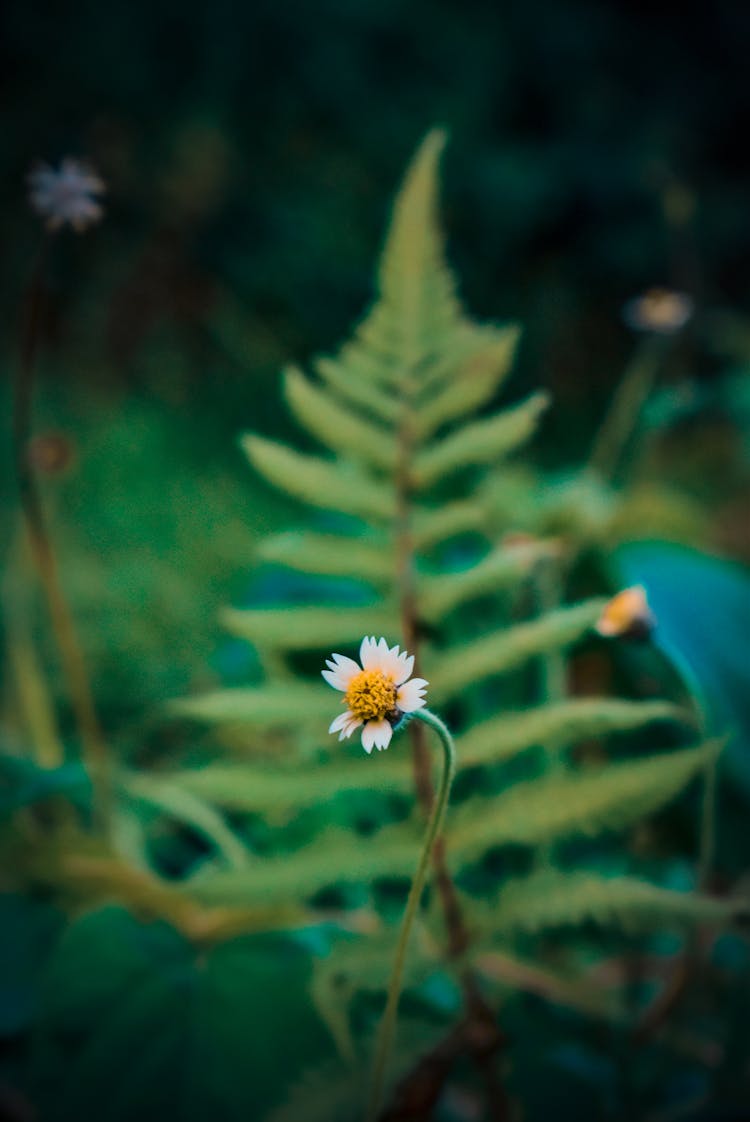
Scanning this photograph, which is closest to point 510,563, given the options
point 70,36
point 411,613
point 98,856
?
point 411,613

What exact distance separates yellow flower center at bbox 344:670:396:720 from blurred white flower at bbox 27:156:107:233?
0.25m

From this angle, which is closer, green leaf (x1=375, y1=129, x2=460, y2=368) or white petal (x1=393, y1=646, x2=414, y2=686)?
white petal (x1=393, y1=646, x2=414, y2=686)

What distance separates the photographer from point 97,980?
14.7 inches

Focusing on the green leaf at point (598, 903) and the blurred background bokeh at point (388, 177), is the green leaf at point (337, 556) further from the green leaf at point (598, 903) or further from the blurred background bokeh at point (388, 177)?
the blurred background bokeh at point (388, 177)

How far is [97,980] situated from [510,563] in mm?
258

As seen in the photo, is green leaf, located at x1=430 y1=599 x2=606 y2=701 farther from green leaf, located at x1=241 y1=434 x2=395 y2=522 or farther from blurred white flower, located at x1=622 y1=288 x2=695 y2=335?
blurred white flower, located at x1=622 y1=288 x2=695 y2=335

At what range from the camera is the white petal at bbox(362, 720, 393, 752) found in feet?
0.67

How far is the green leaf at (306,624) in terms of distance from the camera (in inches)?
14.1

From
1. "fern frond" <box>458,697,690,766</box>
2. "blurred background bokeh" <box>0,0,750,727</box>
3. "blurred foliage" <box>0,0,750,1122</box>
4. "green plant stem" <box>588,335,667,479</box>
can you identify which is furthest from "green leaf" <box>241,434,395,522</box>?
"blurred background bokeh" <box>0,0,750,727</box>

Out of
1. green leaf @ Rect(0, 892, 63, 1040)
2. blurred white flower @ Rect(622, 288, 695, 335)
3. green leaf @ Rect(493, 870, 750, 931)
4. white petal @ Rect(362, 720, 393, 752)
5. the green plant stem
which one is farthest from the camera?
the green plant stem

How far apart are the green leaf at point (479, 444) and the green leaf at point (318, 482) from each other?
0.02 metres

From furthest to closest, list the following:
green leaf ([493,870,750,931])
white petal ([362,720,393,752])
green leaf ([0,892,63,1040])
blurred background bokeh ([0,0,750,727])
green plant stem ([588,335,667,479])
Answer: blurred background bokeh ([0,0,750,727])
green plant stem ([588,335,667,479])
green leaf ([0,892,63,1040])
green leaf ([493,870,750,931])
white petal ([362,720,393,752])

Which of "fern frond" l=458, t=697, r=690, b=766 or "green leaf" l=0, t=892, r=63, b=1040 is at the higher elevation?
"fern frond" l=458, t=697, r=690, b=766

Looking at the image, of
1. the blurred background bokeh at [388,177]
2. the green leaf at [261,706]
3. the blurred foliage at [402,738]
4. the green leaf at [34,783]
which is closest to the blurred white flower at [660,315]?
the blurred foliage at [402,738]
